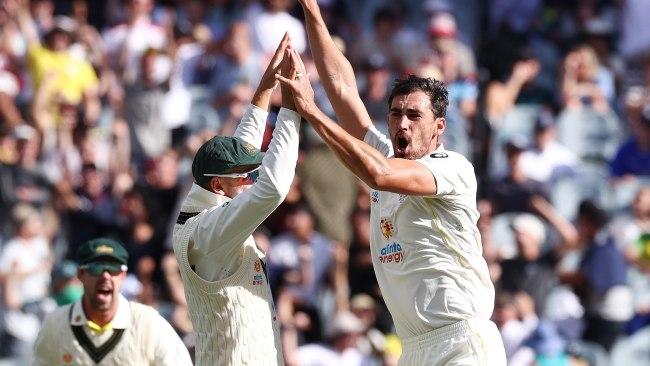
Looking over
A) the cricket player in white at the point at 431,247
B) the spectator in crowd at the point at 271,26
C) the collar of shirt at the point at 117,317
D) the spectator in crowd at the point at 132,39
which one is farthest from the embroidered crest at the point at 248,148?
the spectator in crowd at the point at 132,39

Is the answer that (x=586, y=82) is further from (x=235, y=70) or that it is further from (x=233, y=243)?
(x=233, y=243)

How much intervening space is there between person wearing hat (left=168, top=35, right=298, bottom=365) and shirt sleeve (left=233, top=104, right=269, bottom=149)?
0.39 meters

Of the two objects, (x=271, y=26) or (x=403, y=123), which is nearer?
(x=403, y=123)

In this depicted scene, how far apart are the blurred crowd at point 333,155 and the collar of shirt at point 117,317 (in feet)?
12.7

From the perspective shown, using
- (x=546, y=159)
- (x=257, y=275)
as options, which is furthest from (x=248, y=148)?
(x=546, y=159)

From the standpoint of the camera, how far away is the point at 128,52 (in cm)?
1450

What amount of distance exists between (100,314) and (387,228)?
74.5 inches

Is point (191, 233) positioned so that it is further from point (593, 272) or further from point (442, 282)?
point (593, 272)

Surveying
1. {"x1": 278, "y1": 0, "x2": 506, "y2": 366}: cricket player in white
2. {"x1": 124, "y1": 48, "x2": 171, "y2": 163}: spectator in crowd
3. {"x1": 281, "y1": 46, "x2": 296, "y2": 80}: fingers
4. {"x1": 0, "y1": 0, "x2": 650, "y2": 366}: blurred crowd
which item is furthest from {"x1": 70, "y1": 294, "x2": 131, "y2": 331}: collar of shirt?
{"x1": 124, "y1": 48, "x2": 171, "y2": 163}: spectator in crowd

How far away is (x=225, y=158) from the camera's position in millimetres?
6988

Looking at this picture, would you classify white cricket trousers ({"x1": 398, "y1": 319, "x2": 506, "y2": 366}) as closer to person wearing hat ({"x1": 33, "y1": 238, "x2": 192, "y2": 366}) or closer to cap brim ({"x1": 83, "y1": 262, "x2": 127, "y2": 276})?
person wearing hat ({"x1": 33, "y1": 238, "x2": 192, "y2": 366})

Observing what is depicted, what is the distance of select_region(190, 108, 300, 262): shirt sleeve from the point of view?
6.70 m

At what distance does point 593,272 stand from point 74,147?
4.93 metres

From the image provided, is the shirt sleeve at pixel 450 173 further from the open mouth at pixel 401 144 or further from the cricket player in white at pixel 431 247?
the open mouth at pixel 401 144
